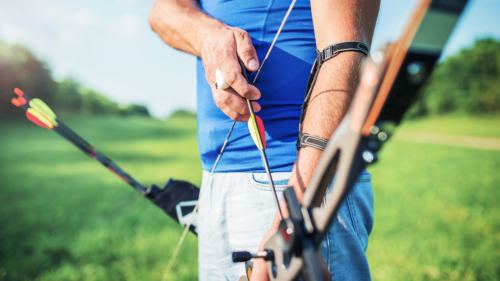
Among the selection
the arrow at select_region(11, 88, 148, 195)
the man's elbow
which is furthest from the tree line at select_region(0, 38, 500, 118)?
the man's elbow

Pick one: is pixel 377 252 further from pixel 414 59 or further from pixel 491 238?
pixel 414 59

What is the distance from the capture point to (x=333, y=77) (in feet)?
2.67

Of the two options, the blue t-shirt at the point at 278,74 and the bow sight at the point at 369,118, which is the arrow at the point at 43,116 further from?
the bow sight at the point at 369,118

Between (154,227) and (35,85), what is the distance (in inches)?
1032

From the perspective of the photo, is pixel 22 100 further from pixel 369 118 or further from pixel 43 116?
pixel 369 118

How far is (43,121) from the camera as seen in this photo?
1.46m

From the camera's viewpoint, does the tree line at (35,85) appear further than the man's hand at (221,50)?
Yes

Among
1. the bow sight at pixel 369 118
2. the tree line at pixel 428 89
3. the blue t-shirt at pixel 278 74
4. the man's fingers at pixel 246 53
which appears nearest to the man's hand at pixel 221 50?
the man's fingers at pixel 246 53

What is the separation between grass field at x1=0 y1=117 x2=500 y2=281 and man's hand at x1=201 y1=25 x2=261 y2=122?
2.60 metres

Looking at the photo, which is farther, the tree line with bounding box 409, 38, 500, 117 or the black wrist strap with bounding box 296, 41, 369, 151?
the tree line with bounding box 409, 38, 500, 117

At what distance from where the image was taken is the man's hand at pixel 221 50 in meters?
0.90

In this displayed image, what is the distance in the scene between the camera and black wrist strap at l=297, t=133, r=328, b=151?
79cm

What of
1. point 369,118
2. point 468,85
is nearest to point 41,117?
point 369,118

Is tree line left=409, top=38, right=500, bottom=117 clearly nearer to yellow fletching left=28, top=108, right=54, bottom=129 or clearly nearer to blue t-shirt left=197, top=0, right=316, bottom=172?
blue t-shirt left=197, top=0, right=316, bottom=172
